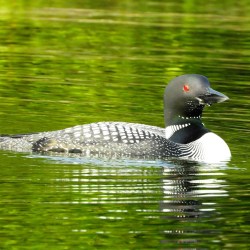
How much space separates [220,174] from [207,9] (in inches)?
561

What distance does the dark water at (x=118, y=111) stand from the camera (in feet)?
31.6

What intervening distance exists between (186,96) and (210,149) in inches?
22.3

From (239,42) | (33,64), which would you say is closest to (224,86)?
(33,64)

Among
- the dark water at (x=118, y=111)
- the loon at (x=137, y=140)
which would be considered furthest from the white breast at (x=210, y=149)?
the dark water at (x=118, y=111)

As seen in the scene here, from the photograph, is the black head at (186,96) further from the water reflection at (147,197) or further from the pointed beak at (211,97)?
the water reflection at (147,197)

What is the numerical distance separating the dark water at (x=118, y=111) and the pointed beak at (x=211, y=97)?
0.51 m

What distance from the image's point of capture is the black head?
41.3ft

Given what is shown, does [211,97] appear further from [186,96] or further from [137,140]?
[137,140]

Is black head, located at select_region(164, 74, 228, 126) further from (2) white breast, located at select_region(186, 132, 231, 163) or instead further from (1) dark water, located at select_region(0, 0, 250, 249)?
(1) dark water, located at select_region(0, 0, 250, 249)

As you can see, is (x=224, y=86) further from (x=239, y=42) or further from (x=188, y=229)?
(x=188, y=229)

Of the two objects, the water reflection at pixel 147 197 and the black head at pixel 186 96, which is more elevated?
the black head at pixel 186 96

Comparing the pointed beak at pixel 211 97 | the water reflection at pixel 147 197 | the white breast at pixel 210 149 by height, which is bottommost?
the water reflection at pixel 147 197

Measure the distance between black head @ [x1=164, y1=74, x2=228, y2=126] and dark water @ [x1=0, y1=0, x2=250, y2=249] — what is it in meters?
0.55

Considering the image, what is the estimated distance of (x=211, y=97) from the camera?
12578 mm
